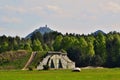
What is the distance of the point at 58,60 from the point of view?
490 ft

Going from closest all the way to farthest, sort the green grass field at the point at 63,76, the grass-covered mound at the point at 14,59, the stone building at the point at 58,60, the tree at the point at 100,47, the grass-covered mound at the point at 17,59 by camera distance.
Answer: the green grass field at the point at 63,76 → the grass-covered mound at the point at 14,59 → the grass-covered mound at the point at 17,59 → the stone building at the point at 58,60 → the tree at the point at 100,47

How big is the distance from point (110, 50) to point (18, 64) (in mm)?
38402

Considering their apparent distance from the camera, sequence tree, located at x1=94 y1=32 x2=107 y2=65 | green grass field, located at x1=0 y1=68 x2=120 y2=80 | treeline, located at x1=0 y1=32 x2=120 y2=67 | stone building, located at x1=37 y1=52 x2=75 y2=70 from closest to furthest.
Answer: green grass field, located at x1=0 y1=68 x2=120 y2=80 → stone building, located at x1=37 y1=52 x2=75 y2=70 → treeline, located at x1=0 y1=32 x2=120 y2=67 → tree, located at x1=94 y1=32 x2=107 y2=65

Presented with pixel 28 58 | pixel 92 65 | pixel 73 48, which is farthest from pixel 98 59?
pixel 28 58

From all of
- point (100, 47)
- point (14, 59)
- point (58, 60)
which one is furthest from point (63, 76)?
point (100, 47)

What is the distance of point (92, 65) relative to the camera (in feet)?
481

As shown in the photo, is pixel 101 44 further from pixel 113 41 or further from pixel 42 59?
pixel 42 59

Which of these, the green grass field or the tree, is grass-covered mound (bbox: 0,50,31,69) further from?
the green grass field

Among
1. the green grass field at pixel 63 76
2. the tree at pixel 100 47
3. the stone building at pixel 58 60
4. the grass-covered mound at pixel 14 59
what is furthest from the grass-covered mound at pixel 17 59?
the green grass field at pixel 63 76

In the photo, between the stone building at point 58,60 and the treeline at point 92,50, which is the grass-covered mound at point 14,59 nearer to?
the stone building at point 58,60

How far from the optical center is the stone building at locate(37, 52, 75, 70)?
5763 inches

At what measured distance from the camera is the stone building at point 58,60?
480 ft

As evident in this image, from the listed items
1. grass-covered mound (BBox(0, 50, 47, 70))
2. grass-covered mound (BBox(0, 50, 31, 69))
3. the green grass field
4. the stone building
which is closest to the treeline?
the stone building

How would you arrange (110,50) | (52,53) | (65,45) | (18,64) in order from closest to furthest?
1. (18,64)
2. (52,53)
3. (110,50)
4. (65,45)
